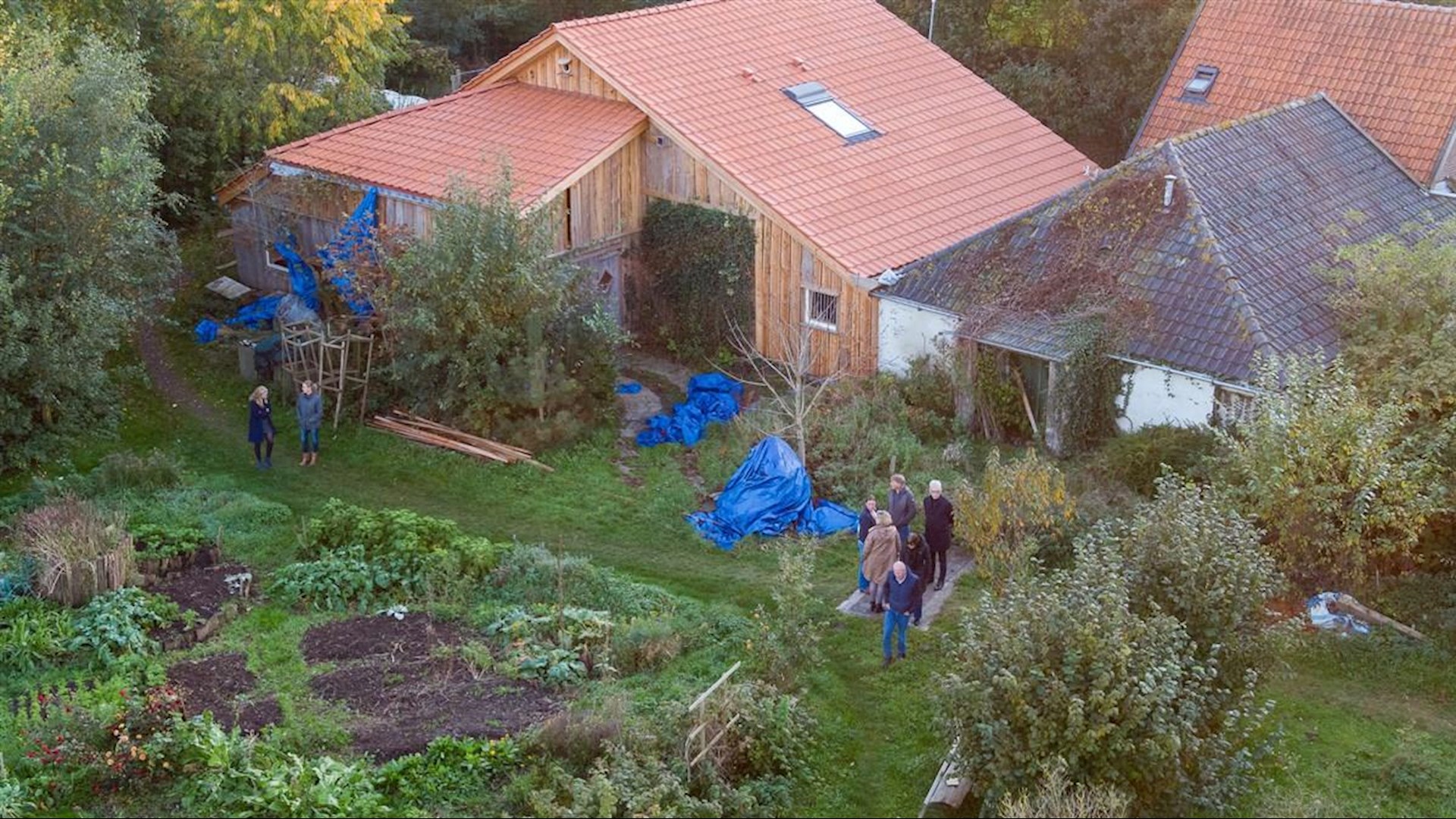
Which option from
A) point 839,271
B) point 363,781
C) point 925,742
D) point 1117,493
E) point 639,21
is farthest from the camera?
point 639,21

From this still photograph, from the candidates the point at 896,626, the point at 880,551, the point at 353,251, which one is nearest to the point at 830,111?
the point at 353,251

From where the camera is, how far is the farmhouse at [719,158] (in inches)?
953

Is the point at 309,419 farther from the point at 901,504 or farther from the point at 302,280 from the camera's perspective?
the point at 901,504

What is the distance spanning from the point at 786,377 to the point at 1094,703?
433 inches

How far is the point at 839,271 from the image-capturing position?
23.3 meters

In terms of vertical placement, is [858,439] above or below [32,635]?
below

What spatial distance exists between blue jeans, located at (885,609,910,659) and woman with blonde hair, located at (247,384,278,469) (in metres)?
9.78

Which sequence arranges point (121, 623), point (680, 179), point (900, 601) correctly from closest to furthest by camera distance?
point (900, 601)
point (121, 623)
point (680, 179)

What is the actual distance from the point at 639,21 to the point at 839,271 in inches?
274

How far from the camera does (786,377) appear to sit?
2314 centimetres

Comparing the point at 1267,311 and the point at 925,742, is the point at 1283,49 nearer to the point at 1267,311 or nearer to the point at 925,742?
the point at 1267,311

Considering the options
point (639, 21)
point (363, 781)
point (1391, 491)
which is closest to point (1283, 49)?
point (639, 21)

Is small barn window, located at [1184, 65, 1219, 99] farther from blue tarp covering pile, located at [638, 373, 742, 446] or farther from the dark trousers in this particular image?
the dark trousers

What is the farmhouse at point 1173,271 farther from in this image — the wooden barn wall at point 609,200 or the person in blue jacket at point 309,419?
the person in blue jacket at point 309,419
